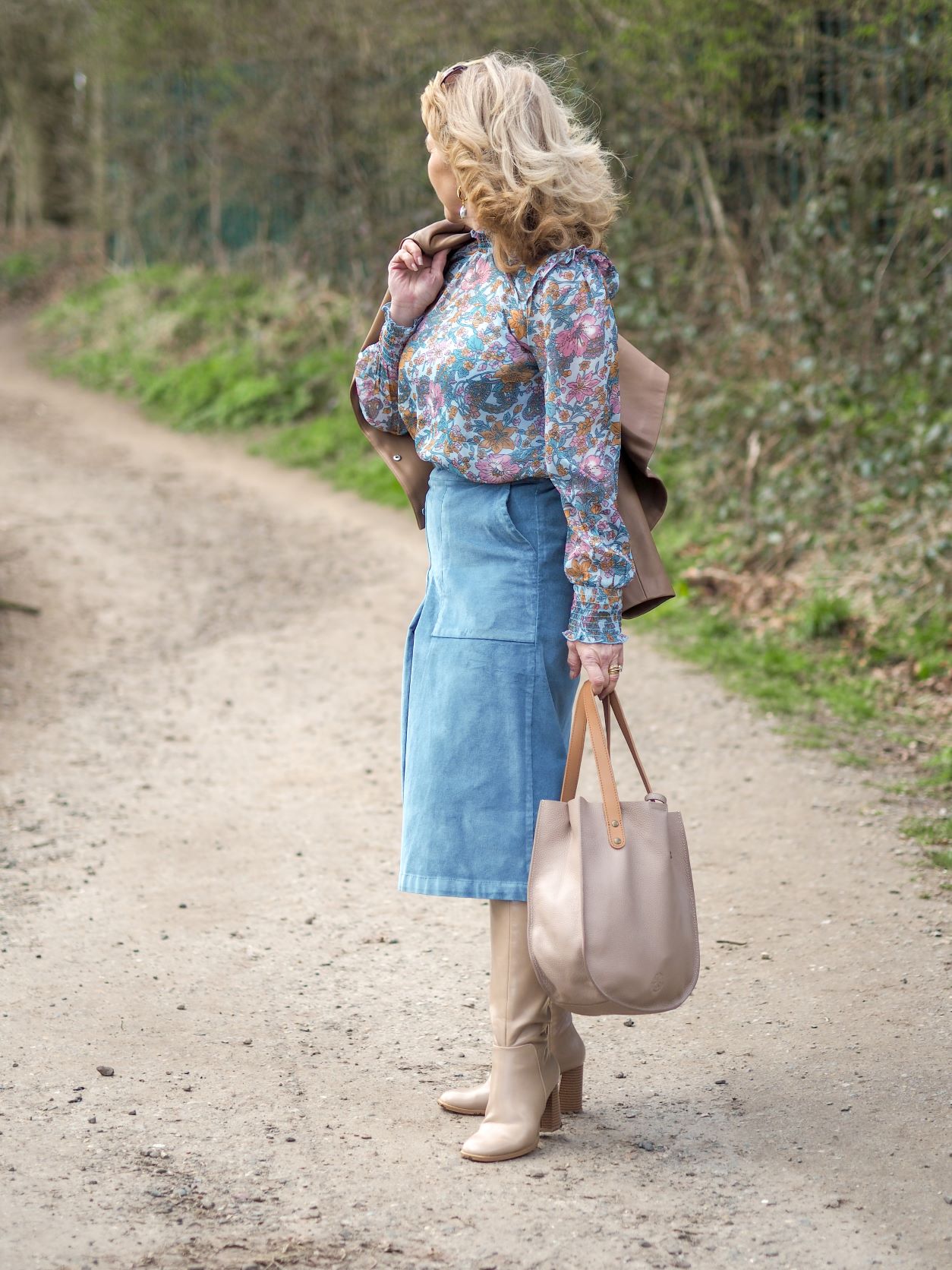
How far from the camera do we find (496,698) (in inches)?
107

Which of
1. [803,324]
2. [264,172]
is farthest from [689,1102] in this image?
[264,172]

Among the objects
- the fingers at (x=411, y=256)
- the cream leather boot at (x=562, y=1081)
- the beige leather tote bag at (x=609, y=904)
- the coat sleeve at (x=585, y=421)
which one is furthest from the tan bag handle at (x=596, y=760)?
the fingers at (x=411, y=256)

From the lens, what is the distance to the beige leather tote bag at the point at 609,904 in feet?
8.22

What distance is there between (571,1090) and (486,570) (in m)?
1.15

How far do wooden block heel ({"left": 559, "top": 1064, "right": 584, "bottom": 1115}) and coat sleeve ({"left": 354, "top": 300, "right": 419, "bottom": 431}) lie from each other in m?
1.42

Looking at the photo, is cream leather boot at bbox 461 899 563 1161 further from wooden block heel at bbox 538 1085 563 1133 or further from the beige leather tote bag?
the beige leather tote bag

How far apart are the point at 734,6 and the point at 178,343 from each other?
718 centimetres

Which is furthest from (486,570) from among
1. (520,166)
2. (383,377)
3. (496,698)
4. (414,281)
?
(520,166)

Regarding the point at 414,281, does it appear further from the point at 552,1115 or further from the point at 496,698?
the point at 552,1115

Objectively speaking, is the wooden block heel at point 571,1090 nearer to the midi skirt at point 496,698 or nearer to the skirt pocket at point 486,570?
the midi skirt at point 496,698

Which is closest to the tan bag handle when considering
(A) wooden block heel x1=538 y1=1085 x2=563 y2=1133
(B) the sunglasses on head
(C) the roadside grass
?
(A) wooden block heel x1=538 y1=1085 x2=563 y2=1133

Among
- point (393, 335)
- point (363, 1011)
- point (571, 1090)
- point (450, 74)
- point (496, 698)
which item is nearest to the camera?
point (450, 74)

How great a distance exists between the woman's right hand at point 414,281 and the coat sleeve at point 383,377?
0.16ft

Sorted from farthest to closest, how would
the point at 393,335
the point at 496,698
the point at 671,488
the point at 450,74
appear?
1. the point at 671,488
2. the point at 393,335
3. the point at 496,698
4. the point at 450,74
